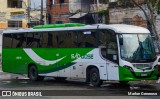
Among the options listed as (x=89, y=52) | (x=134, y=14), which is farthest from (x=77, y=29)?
(x=134, y=14)

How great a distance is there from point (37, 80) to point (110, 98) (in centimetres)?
958

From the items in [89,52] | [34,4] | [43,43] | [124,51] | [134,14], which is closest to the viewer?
[124,51]

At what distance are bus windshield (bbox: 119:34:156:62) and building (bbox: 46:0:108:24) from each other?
2518cm

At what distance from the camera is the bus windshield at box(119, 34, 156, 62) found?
18.9 metres

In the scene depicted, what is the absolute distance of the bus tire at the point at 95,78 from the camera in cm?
2008

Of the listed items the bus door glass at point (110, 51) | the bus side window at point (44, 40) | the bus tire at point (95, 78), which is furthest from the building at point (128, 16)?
the bus door glass at point (110, 51)

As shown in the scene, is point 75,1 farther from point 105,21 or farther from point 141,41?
point 141,41

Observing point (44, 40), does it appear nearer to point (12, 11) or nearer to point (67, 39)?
point (67, 39)

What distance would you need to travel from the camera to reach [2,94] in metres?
16.8

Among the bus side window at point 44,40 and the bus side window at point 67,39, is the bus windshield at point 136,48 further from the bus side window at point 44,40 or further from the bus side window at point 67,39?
the bus side window at point 44,40

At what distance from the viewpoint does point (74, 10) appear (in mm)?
49969

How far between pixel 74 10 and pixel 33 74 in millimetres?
26092

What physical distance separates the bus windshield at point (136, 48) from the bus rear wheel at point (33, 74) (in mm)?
6918

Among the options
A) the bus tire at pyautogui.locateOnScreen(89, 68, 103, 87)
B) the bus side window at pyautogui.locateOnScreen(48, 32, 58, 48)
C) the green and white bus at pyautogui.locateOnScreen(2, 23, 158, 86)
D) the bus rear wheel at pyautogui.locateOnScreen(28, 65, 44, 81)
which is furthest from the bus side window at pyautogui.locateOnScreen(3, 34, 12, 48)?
the bus tire at pyautogui.locateOnScreen(89, 68, 103, 87)
